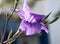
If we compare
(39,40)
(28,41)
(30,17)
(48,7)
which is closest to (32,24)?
(30,17)

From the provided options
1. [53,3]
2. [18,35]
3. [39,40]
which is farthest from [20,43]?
[18,35]

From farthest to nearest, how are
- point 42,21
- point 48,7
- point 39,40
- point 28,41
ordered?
1. point 48,7
2. point 39,40
3. point 28,41
4. point 42,21

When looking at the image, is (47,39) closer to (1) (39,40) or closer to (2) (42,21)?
(1) (39,40)

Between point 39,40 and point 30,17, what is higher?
point 30,17

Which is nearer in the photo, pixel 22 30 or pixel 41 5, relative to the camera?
pixel 22 30

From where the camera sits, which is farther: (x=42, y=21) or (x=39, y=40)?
(x=39, y=40)

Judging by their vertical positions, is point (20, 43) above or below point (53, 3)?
below

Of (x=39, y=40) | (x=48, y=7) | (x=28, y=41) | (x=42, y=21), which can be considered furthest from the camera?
(x=48, y=7)

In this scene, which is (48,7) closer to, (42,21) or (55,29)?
(55,29)

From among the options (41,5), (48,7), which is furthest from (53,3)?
(41,5)
